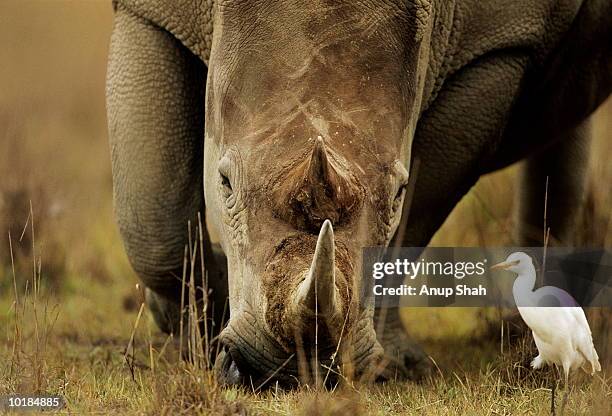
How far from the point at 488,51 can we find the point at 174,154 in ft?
3.45

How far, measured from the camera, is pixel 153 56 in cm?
478

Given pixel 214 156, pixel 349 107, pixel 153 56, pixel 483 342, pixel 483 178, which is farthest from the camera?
pixel 483 178

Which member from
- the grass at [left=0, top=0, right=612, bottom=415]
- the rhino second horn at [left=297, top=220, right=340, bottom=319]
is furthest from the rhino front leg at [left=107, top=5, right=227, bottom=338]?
the rhino second horn at [left=297, top=220, right=340, bottom=319]

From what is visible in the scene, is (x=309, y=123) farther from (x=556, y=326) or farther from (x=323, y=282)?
(x=556, y=326)

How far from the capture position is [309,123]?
392 centimetres

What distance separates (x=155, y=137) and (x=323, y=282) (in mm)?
1447

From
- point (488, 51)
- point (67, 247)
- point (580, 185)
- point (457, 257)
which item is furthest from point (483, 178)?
point (488, 51)

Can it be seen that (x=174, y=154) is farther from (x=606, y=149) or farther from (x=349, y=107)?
(x=606, y=149)

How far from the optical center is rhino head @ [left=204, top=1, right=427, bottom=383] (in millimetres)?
3697

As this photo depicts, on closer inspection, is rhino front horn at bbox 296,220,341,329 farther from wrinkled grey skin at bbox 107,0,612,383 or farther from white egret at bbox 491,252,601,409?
white egret at bbox 491,252,601,409

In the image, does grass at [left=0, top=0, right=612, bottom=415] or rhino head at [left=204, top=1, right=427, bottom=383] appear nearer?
rhino head at [left=204, top=1, right=427, bottom=383]

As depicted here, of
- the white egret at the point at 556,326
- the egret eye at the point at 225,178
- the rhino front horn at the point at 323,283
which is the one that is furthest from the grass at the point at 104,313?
the egret eye at the point at 225,178

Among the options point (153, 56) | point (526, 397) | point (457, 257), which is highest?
point (153, 56)

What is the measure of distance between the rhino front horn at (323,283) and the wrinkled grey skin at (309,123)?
0.18ft
